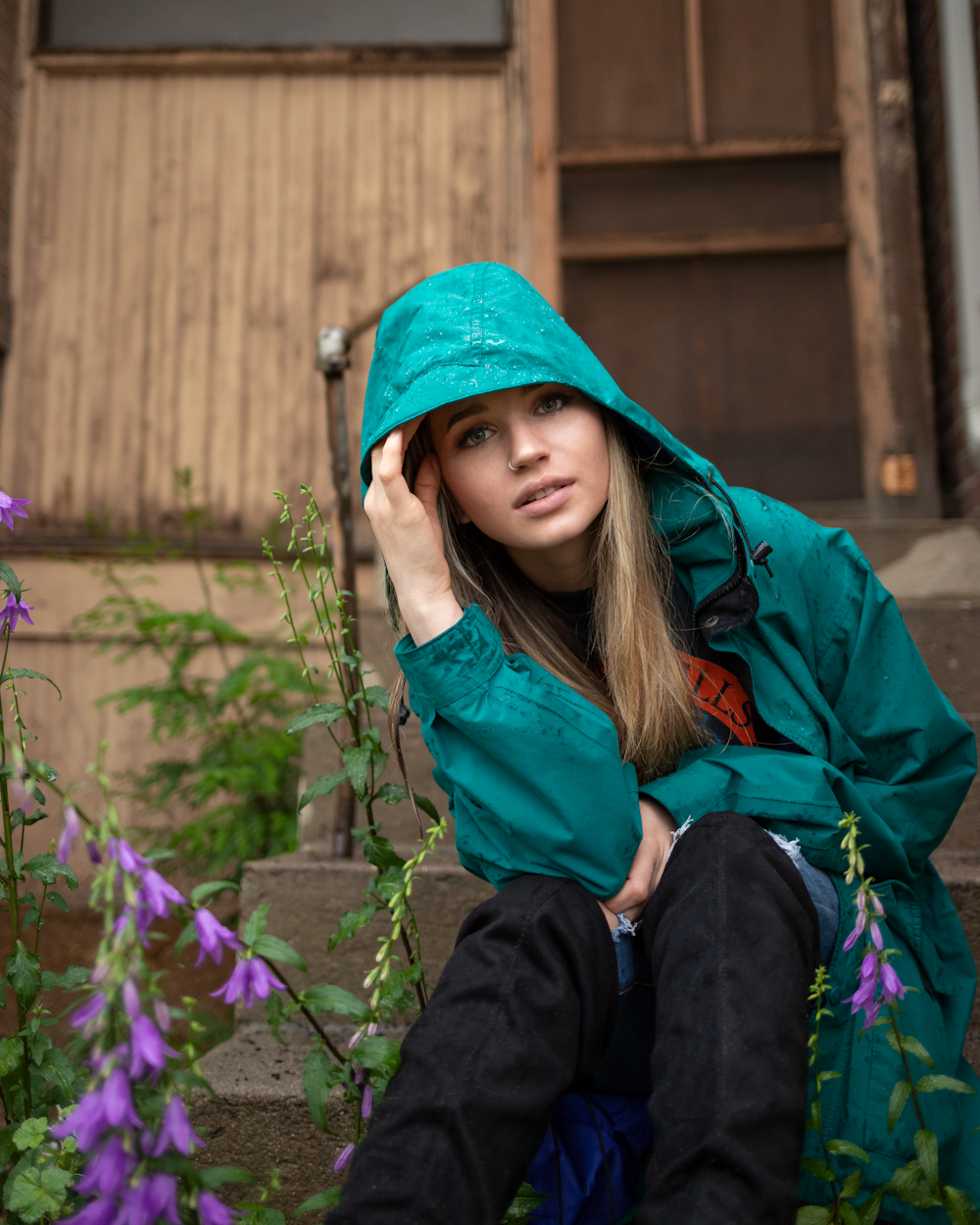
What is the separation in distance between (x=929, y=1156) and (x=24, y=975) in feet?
3.79

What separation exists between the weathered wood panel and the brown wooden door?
1.29 feet

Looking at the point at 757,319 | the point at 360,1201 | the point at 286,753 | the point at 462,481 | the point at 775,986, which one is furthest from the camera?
the point at 757,319

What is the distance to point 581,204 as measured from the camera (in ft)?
13.1

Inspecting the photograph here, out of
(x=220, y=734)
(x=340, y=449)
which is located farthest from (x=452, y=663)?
(x=220, y=734)

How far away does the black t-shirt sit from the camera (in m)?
1.55

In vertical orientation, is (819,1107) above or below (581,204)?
below

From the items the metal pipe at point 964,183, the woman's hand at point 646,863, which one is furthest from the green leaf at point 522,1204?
the metal pipe at point 964,183

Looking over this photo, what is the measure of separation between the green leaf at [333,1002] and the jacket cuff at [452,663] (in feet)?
1.34

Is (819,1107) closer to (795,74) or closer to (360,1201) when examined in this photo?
(360,1201)

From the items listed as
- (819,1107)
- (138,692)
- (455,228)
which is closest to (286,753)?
(138,692)

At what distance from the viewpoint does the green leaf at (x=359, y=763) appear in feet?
4.40

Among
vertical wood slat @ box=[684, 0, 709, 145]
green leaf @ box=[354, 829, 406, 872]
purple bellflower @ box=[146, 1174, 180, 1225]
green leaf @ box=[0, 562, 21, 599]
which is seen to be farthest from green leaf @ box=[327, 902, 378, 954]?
vertical wood slat @ box=[684, 0, 709, 145]

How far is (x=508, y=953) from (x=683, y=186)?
3.61 metres

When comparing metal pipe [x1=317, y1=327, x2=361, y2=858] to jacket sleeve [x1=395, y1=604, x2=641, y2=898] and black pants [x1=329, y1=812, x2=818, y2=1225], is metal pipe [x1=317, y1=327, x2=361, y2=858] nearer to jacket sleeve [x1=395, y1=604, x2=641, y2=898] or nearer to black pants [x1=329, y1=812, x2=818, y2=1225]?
jacket sleeve [x1=395, y1=604, x2=641, y2=898]
